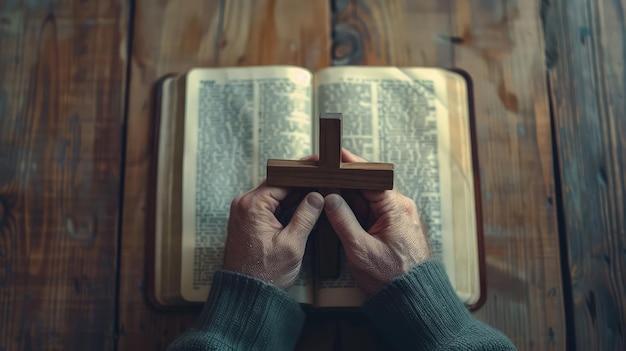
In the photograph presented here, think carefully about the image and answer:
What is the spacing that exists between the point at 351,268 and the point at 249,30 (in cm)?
34

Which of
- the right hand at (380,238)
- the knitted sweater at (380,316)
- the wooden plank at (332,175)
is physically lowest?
the knitted sweater at (380,316)

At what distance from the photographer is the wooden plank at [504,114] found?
716 mm

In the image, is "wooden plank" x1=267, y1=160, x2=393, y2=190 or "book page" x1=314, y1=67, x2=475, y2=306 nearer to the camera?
"wooden plank" x1=267, y1=160, x2=393, y2=190

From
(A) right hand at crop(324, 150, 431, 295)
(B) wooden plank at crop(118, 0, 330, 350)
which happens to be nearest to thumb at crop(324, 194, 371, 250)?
(A) right hand at crop(324, 150, 431, 295)

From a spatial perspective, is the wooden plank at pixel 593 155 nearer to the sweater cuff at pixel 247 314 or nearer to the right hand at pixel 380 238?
the right hand at pixel 380 238

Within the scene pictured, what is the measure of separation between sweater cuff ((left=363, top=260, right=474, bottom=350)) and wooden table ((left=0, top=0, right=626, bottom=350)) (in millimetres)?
76

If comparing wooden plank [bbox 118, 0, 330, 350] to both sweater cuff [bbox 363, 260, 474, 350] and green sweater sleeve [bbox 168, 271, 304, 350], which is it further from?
sweater cuff [bbox 363, 260, 474, 350]

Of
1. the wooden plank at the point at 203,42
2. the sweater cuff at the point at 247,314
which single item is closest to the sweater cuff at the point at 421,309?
the sweater cuff at the point at 247,314

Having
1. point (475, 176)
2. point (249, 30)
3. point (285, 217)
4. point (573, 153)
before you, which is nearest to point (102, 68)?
point (249, 30)

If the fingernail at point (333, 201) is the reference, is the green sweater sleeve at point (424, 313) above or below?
below

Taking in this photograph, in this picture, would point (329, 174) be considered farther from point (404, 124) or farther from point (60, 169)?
point (60, 169)

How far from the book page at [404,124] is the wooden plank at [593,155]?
0.15m

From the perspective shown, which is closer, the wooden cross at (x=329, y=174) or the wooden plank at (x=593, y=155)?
the wooden cross at (x=329, y=174)

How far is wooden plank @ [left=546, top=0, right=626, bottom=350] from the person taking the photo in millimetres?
717
